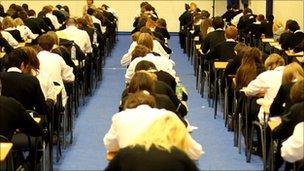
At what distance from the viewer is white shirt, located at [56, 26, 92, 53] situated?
11.6 metres

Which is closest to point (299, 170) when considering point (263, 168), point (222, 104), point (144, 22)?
point (263, 168)

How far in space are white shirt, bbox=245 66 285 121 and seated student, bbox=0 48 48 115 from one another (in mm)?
2373

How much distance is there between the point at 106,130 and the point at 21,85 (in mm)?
2727

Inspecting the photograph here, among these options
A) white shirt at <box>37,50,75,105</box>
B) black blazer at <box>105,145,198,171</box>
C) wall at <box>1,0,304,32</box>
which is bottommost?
wall at <box>1,0,304,32</box>

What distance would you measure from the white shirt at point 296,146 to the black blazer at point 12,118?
2114 millimetres

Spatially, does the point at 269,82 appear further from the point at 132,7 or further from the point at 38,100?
the point at 132,7

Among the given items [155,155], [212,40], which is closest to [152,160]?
[155,155]

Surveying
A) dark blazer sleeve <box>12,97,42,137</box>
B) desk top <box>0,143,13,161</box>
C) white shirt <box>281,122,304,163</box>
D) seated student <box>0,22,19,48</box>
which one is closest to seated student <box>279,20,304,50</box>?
seated student <box>0,22,19,48</box>

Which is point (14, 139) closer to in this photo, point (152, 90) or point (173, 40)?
point (152, 90)

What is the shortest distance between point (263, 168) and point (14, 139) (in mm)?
2794

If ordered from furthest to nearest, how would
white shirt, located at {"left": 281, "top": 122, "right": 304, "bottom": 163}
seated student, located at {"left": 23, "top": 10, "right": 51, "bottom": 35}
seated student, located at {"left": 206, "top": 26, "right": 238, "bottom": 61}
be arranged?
1. seated student, located at {"left": 23, "top": 10, "right": 51, "bottom": 35}
2. seated student, located at {"left": 206, "top": 26, "right": 238, "bottom": 61}
3. white shirt, located at {"left": 281, "top": 122, "right": 304, "bottom": 163}

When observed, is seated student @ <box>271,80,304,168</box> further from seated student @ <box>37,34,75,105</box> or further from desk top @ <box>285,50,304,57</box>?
desk top @ <box>285,50,304,57</box>

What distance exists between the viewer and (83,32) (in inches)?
463

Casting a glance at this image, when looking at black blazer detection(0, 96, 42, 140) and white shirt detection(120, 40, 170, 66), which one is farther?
white shirt detection(120, 40, 170, 66)
